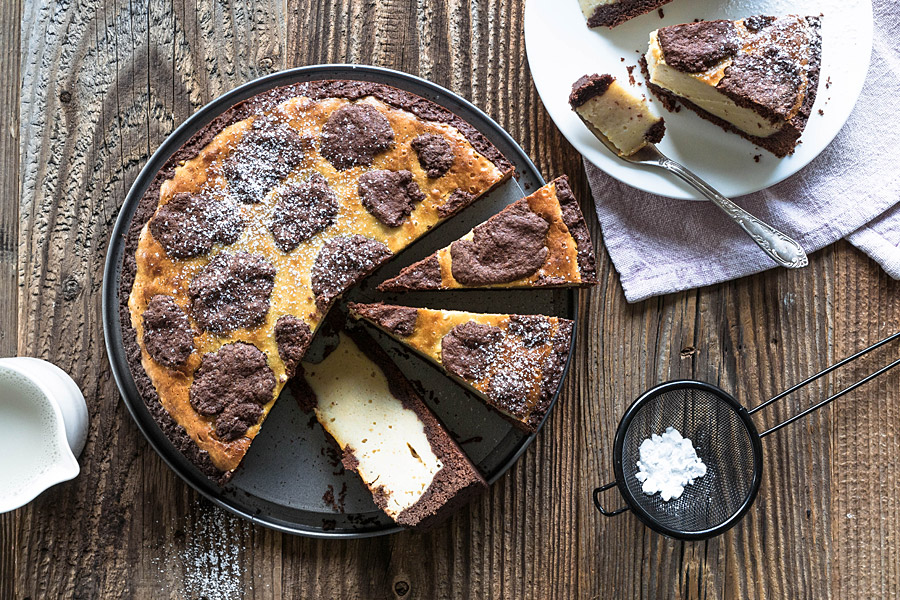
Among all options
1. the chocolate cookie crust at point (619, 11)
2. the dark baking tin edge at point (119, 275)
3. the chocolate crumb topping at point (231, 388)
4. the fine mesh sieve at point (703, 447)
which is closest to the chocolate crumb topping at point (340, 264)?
the chocolate crumb topping at point (231, 388)

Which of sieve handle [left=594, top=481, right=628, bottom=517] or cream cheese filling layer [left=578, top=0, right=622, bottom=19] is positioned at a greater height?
cream cheese filling layer [left=578, top=0, right=622, bottom=19]

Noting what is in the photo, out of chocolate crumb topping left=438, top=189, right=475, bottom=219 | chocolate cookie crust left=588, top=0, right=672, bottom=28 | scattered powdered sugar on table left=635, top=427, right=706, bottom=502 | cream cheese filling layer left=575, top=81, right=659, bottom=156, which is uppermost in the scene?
chocolate cookie crust left=588, top=0, right=672, bottom=28

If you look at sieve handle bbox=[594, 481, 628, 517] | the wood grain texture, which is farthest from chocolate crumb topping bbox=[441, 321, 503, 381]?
the wood grain texture

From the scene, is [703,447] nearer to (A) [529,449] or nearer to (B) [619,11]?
(A) [529,449]

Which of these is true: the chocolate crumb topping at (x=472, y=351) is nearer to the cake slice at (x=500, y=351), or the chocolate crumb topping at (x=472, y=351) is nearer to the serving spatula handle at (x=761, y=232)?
the cake slice at (x=500, y=351)

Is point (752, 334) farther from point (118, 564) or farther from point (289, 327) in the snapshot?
point (118, 564)

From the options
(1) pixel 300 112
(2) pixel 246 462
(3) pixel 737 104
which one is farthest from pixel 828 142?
(2) pixel 246 462

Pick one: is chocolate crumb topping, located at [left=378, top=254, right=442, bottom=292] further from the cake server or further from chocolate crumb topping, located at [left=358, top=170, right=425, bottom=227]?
the cake server
